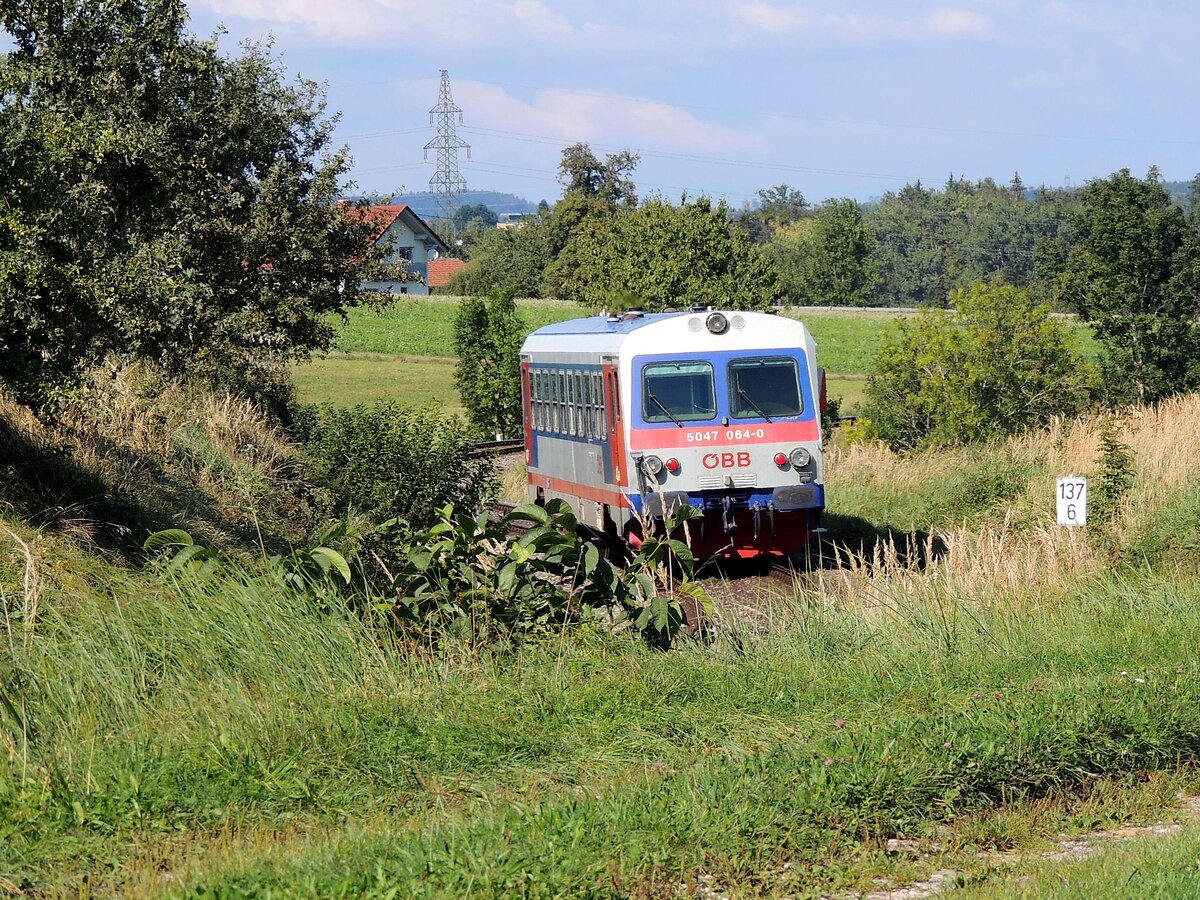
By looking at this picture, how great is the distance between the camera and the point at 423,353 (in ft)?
232

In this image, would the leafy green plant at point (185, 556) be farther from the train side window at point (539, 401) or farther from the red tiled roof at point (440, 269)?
the red tiled roof at point (440, 269)

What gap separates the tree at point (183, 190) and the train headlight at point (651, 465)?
17.9 feet

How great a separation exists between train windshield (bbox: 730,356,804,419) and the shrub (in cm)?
376

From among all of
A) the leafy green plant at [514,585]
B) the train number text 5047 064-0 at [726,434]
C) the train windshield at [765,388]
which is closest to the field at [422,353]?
the train windshield at [765,388]

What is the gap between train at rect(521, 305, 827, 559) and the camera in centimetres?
1598

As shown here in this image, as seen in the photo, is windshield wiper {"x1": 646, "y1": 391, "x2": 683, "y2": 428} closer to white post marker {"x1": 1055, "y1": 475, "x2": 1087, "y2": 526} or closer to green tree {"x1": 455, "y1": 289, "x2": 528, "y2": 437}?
white post marker {"x1": 1055, "y1": 475, "x2": 1087, "y2": 526}

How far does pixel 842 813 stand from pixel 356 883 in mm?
2238

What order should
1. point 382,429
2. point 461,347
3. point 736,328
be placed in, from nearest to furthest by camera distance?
point 736,328
point 382,429
point 461,347

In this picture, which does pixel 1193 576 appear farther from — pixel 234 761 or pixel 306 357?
pixel 306 357

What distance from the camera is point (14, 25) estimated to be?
1888 centimetres

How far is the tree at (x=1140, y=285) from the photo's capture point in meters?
39.5

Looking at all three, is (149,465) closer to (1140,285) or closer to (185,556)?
(185,556)

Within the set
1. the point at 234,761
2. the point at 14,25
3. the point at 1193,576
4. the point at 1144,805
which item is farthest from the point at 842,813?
the point at 14,25

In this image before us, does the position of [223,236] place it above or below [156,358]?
above
